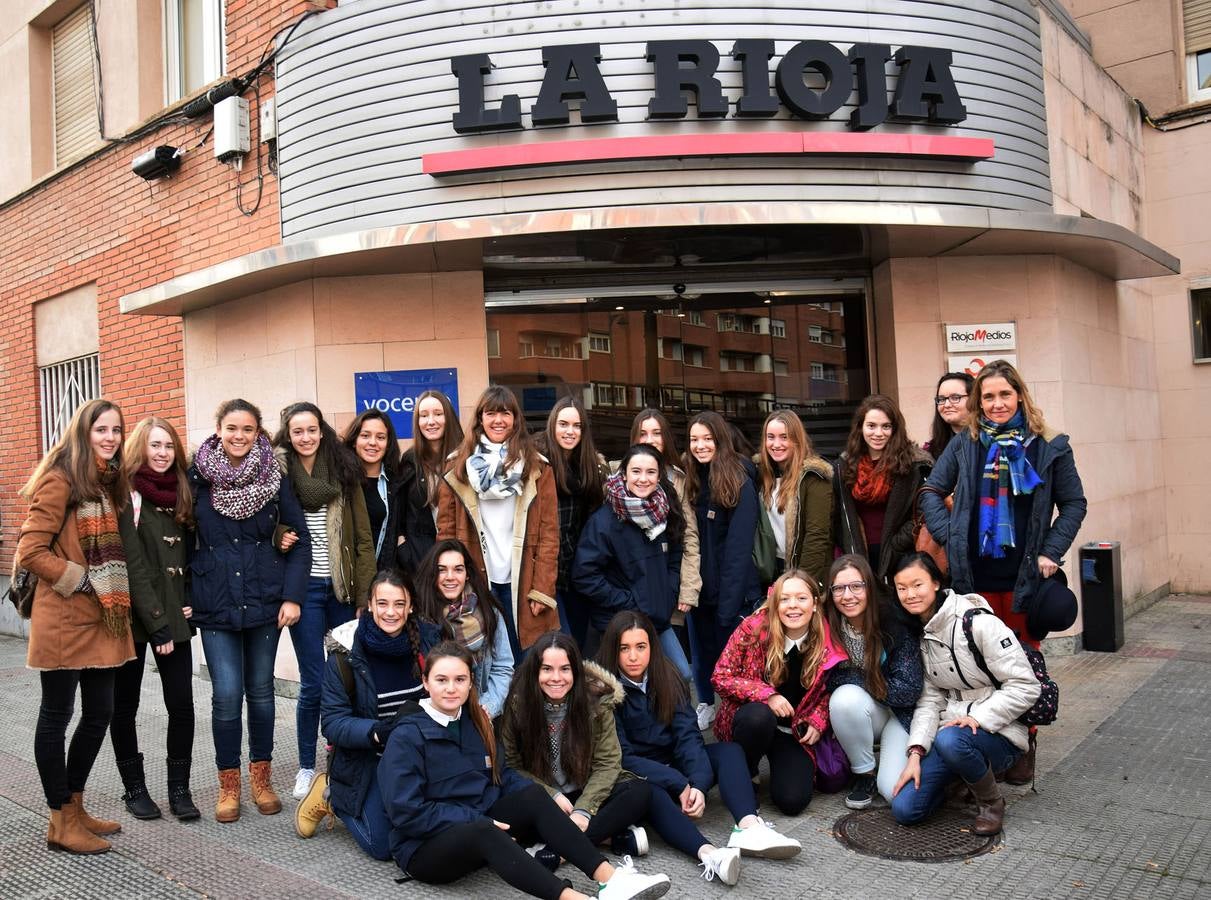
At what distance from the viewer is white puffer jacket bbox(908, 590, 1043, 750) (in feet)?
13.8

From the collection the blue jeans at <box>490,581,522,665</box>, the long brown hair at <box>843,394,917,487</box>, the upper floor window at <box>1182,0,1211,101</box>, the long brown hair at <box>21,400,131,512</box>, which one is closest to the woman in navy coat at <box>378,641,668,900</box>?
the blue jeans at <box>490,581,522,665</box>

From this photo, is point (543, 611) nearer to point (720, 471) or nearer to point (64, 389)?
point (720, 471)

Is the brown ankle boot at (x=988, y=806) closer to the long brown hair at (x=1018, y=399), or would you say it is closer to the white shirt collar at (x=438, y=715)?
the long brown hair at (x=1018, y=399)

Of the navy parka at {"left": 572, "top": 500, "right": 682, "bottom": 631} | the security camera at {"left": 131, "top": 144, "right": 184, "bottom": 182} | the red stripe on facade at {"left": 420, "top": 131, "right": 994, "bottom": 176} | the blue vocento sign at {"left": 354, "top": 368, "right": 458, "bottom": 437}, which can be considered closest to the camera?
the navy parka at {"left": 572, "top": 500, "right": 682, "bottom": 631}

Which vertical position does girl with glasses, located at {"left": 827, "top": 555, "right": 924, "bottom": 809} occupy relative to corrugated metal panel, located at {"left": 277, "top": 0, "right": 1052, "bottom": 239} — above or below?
below

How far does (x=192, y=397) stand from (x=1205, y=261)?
29.9 ft

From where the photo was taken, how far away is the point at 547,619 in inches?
202

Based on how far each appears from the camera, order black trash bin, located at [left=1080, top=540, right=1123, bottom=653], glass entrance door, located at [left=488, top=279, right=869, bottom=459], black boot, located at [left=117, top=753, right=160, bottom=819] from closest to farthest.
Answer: black boot, located at [left=117, top=753, right=160, bottom=819] → black trash bin, located at [left=1080, top=540, right=1123, bottom=653] → glass entrance door, located at [left=488, top=279, right=869, bottom=459]

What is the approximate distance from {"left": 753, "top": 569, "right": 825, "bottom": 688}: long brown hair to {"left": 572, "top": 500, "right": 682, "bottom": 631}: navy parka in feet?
2.29

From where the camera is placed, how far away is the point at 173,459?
15.0 feet

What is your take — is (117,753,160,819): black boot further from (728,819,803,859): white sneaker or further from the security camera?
the security camera

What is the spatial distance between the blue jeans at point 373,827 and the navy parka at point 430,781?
0.11 m

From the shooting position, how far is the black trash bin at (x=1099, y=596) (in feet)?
A: 21.7

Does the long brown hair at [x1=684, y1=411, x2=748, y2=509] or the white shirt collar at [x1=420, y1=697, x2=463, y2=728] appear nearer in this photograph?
the white shirt collar at [x1=420, y1=697, x2=463, y2=728]
